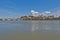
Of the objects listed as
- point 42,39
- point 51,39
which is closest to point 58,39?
point 51,39

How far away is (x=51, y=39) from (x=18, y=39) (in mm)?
2792

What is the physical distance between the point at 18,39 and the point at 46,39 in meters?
2.37

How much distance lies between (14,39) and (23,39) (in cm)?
77

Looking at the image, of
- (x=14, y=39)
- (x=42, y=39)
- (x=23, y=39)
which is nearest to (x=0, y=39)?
(x=14, y=39)

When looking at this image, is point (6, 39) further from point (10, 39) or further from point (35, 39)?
point (35, 39)

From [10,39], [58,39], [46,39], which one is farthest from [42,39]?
[10,39]

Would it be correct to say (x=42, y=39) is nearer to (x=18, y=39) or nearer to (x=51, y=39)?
(x=51, y=39)

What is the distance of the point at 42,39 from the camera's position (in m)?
11.2

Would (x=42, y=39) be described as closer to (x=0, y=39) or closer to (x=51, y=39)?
(x=51, y=39)

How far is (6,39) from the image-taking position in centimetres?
1117

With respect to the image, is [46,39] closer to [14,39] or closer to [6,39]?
[14,39]

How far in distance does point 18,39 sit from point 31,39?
1102mm

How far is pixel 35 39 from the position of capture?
11.1 m

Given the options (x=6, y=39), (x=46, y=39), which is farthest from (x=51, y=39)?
(x=6, y=39)
